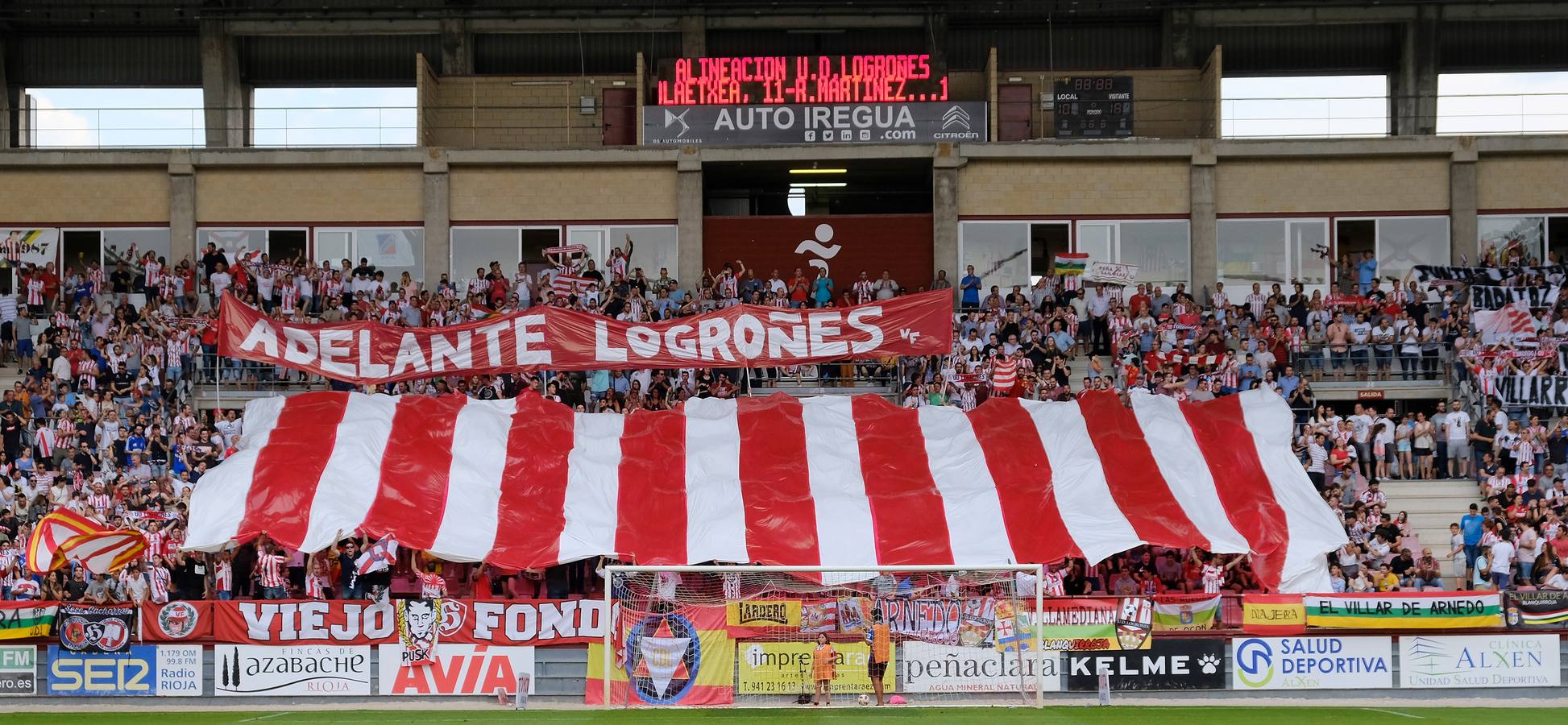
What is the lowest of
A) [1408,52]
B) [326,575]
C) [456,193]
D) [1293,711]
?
[1293,711]

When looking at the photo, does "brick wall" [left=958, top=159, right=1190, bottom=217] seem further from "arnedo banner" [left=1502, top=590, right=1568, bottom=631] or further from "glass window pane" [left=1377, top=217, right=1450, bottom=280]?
"arnedo banner" [left=1502, top=590, right=1568, bottom=631]

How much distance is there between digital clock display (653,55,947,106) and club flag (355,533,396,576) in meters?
14.9

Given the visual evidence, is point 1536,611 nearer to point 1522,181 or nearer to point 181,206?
point 1522,181

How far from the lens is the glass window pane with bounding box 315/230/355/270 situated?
34375 mm

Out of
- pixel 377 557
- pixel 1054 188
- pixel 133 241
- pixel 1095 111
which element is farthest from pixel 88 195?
pixel 1095 111

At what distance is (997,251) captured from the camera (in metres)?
34.3

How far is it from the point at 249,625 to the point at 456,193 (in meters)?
14.9

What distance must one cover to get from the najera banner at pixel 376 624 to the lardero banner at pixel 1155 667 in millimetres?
7013

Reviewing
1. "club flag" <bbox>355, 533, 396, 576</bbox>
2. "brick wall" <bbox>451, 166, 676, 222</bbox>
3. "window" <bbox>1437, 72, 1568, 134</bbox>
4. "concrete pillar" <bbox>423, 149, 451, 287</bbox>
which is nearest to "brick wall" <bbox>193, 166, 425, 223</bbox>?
"concrete pillar" <bbox>423, 149, 451, 287</bbox>

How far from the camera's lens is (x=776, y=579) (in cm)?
2145

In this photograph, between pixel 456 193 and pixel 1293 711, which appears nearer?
pixel 1293 711

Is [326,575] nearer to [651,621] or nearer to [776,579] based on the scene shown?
[651,621]

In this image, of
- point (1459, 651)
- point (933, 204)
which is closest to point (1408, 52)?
point (933, 204)

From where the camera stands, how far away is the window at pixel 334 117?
35531 millimetres
